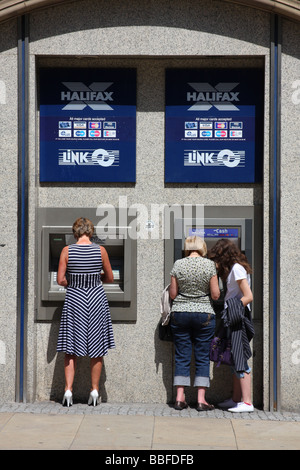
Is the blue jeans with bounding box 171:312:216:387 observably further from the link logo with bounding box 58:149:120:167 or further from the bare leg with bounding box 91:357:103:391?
the link logo with bounding box 58:149:120:167

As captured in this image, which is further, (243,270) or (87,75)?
(87,75)

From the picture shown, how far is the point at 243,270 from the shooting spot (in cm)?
653

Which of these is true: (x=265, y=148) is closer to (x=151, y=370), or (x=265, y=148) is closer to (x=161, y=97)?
(x=161, y=97)

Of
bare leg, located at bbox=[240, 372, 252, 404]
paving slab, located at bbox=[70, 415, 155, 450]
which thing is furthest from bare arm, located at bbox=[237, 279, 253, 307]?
paving slab, located at bbox=[70, 415, 155, 450]

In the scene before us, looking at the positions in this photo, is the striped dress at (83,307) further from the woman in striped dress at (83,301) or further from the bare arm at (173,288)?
the bare arm at (173,288)

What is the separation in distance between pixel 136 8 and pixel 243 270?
2517mm

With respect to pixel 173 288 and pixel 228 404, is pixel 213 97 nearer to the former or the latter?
pixel 173 288

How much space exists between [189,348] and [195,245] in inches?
35.3

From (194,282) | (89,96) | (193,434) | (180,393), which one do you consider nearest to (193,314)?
(194,282)

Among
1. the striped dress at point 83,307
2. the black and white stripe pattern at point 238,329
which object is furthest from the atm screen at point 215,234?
the striped dress at point 83,307

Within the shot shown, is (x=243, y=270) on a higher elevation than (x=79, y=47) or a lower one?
lower

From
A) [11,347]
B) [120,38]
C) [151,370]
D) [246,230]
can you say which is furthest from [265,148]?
[11,347]

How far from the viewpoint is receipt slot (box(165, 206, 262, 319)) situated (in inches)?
269

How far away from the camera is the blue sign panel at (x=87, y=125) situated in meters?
6.98
